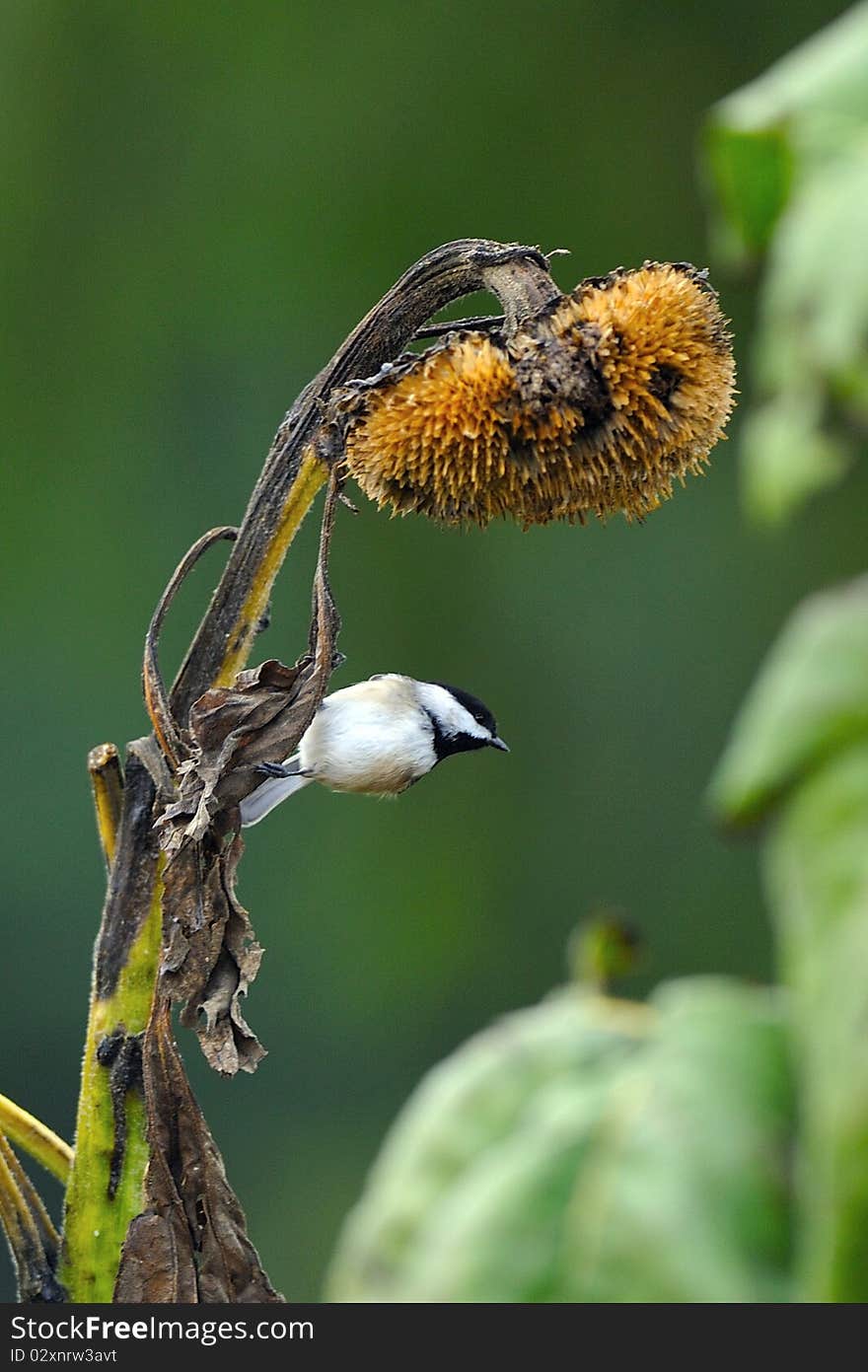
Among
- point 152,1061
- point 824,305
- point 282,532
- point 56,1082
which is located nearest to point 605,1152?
point 152,1061

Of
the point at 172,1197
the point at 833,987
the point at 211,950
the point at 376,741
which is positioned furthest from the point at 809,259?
the point at 376,741

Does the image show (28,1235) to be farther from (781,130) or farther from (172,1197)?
(781,130)

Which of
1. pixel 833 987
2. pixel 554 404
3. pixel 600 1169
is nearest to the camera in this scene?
pixel 833 987

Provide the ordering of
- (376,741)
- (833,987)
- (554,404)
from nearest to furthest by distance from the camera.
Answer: (833,987)
(554,404)
(376,741)

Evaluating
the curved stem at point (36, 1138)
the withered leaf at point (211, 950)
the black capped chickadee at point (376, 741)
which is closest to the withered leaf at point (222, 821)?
the withered leaf at point (211, 950)

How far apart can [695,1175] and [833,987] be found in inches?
9.9

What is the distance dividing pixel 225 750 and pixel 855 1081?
0.40 meters

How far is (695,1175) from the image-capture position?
3.73ft

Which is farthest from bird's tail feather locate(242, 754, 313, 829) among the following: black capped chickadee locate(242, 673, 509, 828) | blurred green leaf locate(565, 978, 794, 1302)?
blurred green leaf locate(565, 978, 794, 1302)

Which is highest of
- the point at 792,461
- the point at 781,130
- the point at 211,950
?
the point at 781,130

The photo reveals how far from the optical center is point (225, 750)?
3.53 feet

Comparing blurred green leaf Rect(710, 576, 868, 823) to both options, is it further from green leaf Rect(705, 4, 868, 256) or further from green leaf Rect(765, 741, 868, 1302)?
green leaf Rect(705, 4, 868, 256)

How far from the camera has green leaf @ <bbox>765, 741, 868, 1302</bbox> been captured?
2.96 ft

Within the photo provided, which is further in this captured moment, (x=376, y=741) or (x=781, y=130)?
(x=376, y=741)
